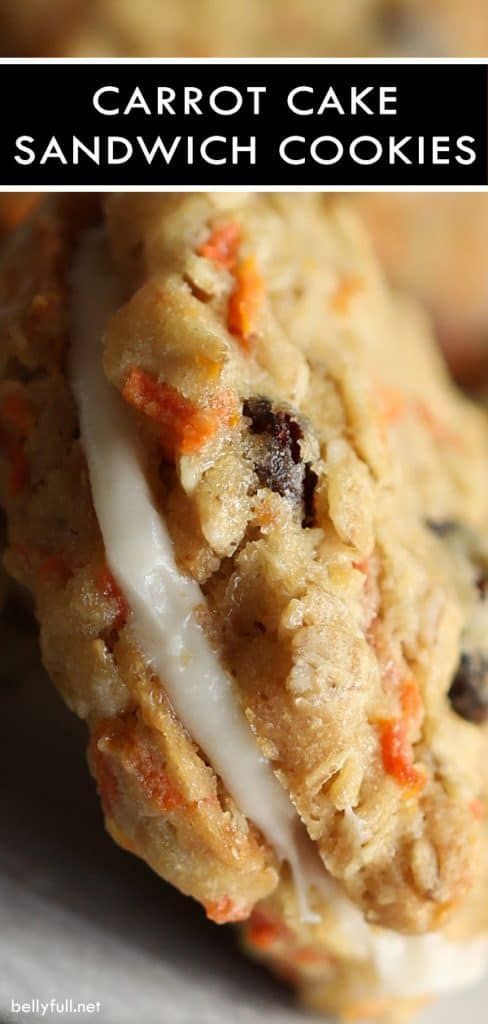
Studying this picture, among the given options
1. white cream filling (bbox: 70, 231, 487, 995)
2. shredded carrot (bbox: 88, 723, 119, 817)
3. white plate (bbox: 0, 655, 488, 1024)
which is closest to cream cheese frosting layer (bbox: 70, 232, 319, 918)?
white cream filling (bbox: 70, 231, 487, 995)

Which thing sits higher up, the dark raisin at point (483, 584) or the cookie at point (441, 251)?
the cookie at point (441, 251)

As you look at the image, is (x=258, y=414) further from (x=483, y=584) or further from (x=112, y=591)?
(x=483, y=584)

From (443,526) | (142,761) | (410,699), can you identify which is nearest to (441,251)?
(443,526)

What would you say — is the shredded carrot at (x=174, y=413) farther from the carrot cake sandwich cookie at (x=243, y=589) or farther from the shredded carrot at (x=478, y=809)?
the shredded carrot at (x=478, y=809)

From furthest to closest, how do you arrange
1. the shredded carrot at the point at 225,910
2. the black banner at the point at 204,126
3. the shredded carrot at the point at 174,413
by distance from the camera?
the black banner at the point at 204,126, the shredded carrot at the point at 225,910, the shredded carrot at the point at 174,413

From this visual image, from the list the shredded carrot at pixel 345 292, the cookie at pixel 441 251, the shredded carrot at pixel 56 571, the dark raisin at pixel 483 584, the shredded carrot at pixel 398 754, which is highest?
the cookie at pixel 441 251

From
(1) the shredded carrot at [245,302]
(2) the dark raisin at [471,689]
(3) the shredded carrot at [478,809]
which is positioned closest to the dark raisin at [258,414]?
(1) the shredded carrot at [245,302]

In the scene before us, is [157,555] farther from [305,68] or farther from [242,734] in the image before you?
[305,68]
